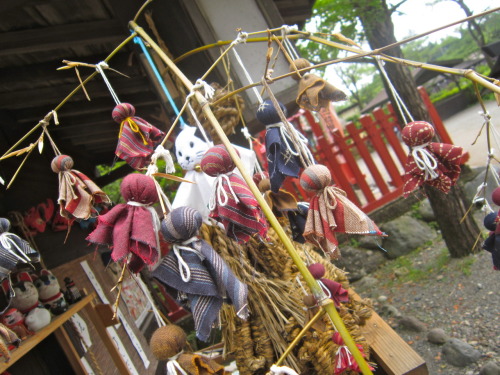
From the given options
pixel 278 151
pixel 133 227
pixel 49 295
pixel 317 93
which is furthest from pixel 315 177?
pixel 49 295

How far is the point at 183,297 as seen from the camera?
0.85 meters

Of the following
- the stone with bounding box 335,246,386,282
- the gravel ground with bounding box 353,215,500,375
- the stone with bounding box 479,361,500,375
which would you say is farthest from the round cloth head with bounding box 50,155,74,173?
the stone with bounding box 335,246,386,282

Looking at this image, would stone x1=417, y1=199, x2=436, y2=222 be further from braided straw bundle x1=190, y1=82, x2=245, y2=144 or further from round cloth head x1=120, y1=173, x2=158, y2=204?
round cloth head x1=120, y1=173, x2=158, y2=204

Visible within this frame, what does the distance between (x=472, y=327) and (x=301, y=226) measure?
7.17 feet

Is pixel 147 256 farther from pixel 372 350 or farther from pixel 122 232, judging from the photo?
pixel 372 350

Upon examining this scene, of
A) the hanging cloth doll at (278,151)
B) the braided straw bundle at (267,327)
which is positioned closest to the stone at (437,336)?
the braided straw bundle at (267,327)

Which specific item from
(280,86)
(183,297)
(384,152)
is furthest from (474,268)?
(183,297)

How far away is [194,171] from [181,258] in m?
0.46

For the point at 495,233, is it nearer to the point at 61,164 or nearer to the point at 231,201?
the point at 231,201

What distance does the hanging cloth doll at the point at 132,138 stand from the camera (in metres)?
0.97

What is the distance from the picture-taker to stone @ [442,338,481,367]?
224 centimetres

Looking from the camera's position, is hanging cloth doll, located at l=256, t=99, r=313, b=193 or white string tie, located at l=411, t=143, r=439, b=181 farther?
hanging cloth doll, located at l=256, t=99, r=313, b=193

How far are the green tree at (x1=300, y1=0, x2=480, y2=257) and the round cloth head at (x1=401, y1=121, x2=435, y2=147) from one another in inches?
114

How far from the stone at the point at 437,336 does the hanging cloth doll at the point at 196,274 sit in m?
2.39
